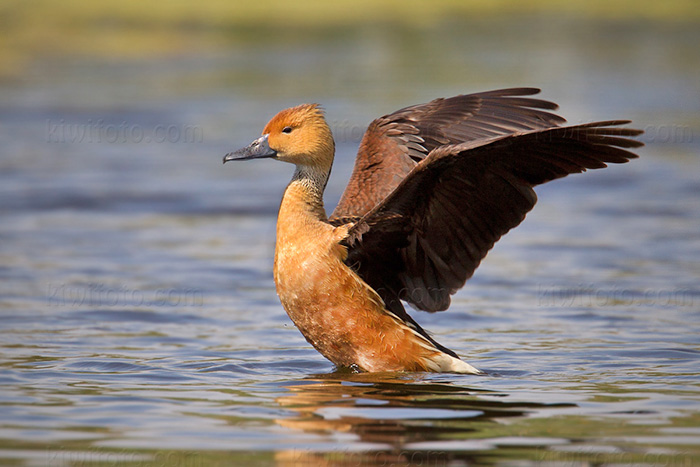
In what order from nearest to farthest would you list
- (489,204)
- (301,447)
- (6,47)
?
1. (301,447)
2. (489,204)
3. (6,47)

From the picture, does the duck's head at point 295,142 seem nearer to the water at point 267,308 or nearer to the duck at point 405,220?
the duck at point 405,220

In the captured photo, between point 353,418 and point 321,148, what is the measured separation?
2.23 meters

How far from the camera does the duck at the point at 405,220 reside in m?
6.12

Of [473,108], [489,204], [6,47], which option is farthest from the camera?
[6,47]

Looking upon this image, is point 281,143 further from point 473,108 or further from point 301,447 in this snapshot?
point 301,447

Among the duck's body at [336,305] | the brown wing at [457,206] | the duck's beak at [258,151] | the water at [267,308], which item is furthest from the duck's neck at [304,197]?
the water at [267,308]

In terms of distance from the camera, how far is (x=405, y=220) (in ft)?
21.6

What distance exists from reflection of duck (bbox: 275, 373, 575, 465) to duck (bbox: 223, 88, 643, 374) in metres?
0.29

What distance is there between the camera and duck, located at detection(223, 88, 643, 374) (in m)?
6.12

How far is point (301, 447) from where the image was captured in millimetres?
5145

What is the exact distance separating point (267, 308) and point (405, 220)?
2.86 m

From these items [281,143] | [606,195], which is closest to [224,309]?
[281,143]

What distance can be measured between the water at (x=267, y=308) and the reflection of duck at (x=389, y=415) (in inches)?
0.7

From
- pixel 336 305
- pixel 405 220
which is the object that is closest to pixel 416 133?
pixel 405 220
